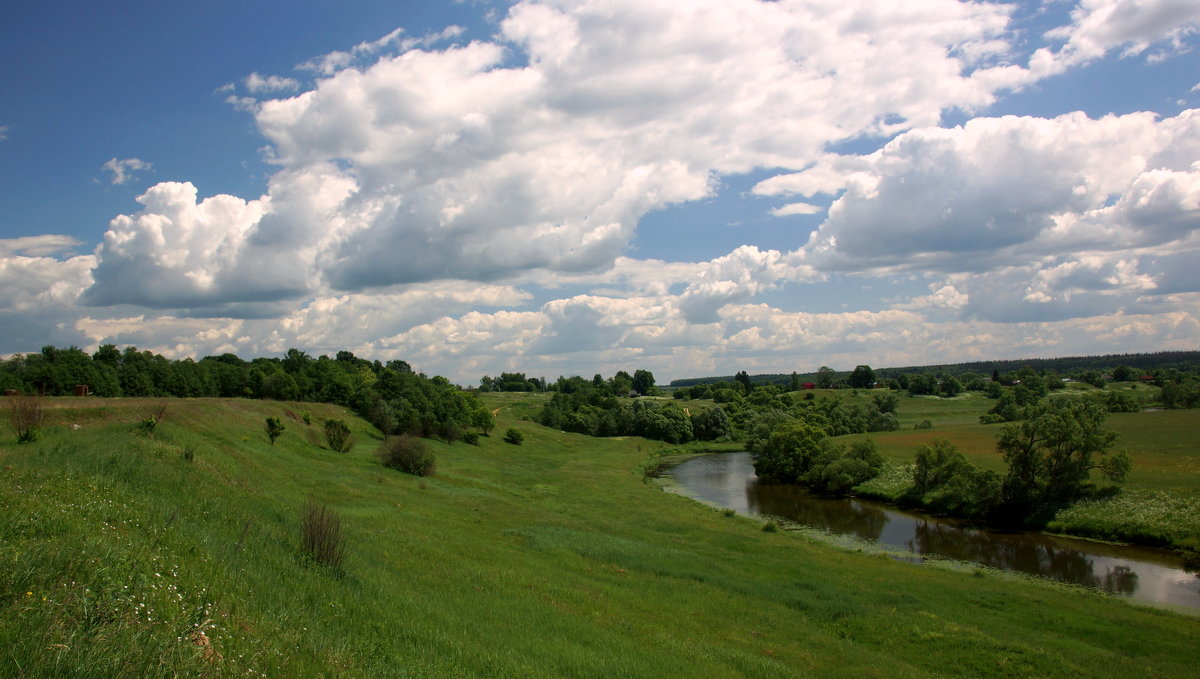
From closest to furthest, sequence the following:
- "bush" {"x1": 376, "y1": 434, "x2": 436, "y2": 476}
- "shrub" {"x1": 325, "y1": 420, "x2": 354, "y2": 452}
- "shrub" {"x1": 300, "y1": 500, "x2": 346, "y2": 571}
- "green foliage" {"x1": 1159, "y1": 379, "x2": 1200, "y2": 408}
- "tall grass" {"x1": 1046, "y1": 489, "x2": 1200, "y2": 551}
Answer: "shrub" {"x1": 300, "y1": 500, "x2": 346, "y2": 571} → "tall grass" {"x1": 1046, "y1": 489, "x2": 1200, "y2": 551} → "bush" {"x1": 376, "y1": 434, "x2": 436, "y2": 476} → "shrub" {"x1": 325, "y1": 420, "x2": 354, "y2": 452} → "green foliage" {"x1": 1159, "y1": 379, "x2": 1200, "y2": 408}

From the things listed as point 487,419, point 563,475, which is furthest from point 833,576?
point 487,419

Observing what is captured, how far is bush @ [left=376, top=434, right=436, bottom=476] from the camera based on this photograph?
148ft

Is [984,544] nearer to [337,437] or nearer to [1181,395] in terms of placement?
[337,437]

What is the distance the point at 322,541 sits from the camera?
13555mm

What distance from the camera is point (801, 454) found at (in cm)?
6862

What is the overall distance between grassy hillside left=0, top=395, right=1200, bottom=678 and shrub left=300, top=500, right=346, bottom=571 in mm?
355

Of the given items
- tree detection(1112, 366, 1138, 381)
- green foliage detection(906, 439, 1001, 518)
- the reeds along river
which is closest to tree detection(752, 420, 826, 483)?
the reeds along river

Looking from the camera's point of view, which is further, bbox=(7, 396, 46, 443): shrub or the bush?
the bush

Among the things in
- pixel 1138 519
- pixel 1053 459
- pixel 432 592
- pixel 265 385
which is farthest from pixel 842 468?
pixel 265 385

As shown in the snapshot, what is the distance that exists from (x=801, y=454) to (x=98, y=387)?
3086 inches

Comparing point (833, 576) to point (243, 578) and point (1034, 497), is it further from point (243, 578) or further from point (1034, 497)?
point (1034, 497)

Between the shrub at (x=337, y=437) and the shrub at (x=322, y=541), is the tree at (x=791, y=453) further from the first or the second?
the shrub at (x=322, y=541)

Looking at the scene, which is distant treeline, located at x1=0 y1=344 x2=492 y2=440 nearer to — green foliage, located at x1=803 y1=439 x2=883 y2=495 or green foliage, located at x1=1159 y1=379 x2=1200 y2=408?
green foliage, located at x1=803 y1=439 x2=883 y2=495

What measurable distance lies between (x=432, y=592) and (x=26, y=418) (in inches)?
760
